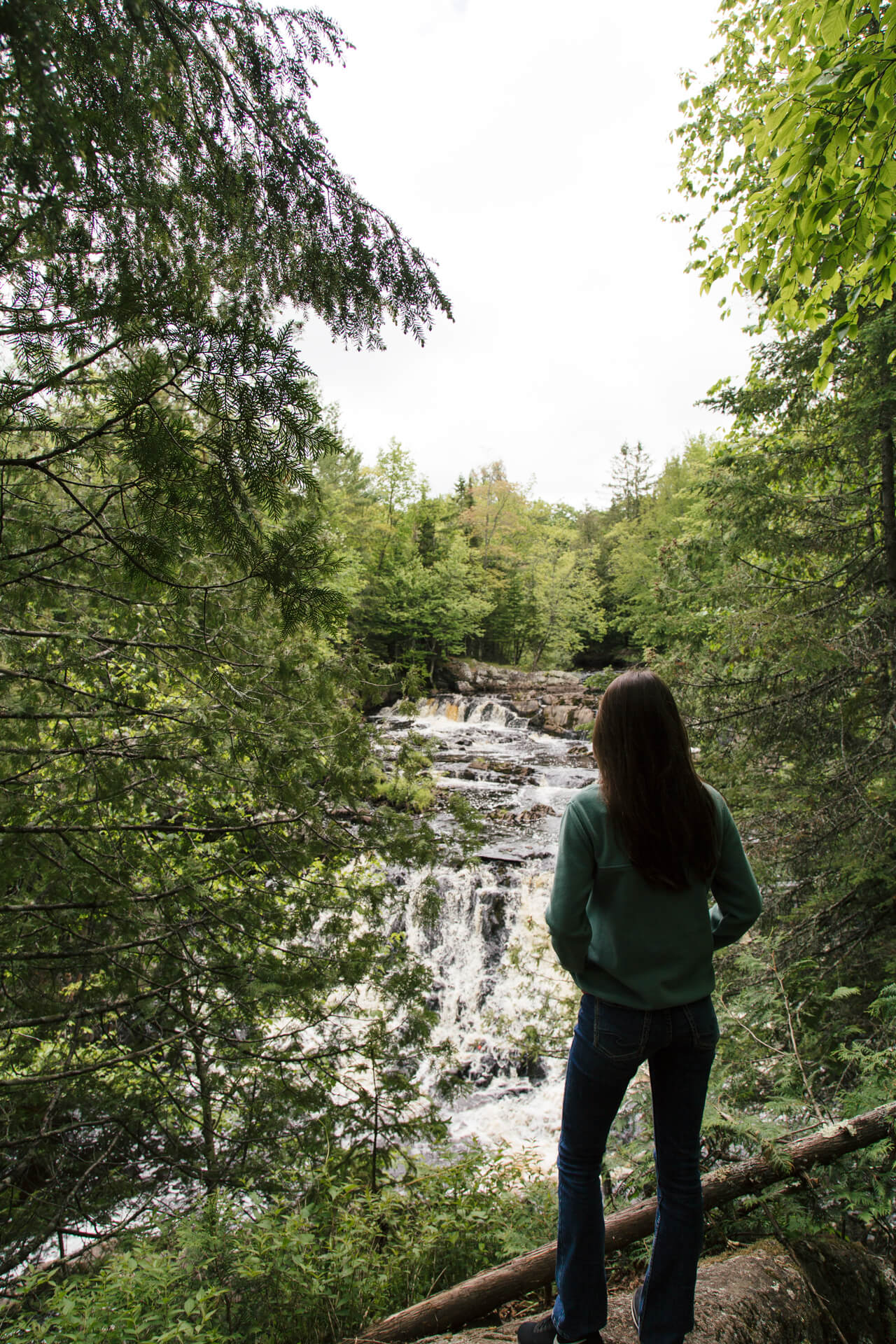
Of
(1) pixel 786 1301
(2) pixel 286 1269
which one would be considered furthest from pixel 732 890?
(2) pixel 286 1269

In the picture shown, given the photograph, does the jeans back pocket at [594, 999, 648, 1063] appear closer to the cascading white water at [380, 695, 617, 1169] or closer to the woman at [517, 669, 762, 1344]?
the woman at [517, 669, 762, 1344]

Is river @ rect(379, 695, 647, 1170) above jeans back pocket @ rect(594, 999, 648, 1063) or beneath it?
beneath

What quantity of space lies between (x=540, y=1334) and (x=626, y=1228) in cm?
63

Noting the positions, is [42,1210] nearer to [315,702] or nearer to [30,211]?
[315,702]

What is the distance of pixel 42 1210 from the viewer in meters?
2.43

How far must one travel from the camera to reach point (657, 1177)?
1687 mm

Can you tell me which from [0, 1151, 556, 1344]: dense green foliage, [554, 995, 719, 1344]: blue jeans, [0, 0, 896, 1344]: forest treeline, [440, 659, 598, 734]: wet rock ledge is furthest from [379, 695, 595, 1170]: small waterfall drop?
[440, 659, 598, 734]: wet rock ledge

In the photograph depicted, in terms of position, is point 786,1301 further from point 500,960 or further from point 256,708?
point 500,960

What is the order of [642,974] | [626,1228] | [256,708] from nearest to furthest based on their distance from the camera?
[642,974], [626,1228], [256,708]

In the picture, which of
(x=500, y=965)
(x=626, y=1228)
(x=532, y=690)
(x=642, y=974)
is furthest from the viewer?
(x=532, y=690)

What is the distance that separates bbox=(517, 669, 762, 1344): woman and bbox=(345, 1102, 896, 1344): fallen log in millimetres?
535

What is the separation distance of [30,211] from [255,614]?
2.00 meters

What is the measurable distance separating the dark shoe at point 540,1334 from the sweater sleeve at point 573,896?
1050 mm

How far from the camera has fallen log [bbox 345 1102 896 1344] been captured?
2100mm
